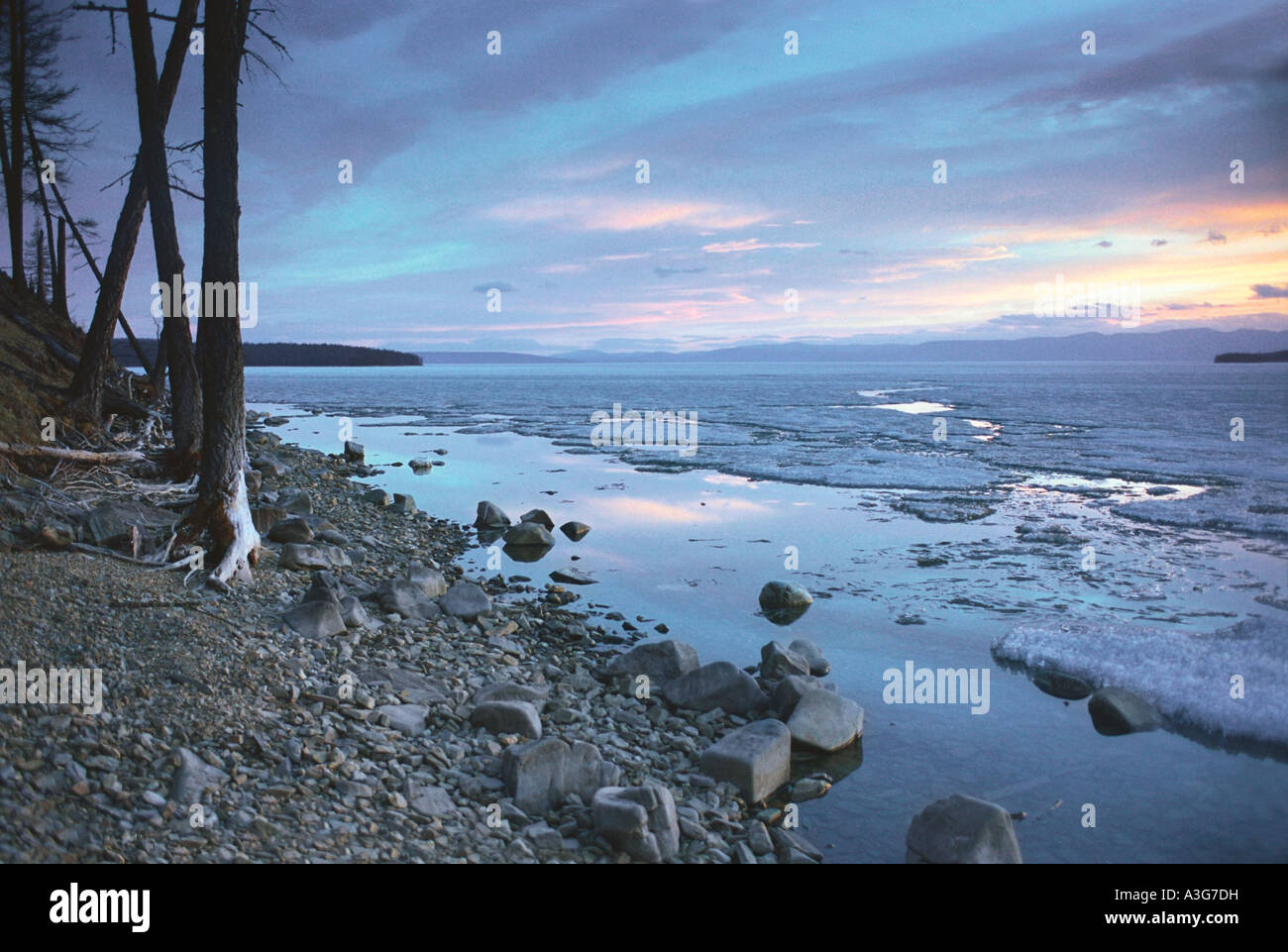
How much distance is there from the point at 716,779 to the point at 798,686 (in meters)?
1.41

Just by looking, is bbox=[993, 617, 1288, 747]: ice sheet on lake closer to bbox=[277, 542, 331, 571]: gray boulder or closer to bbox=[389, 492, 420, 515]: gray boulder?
bbox=[277, 542, 331, 571]: gray boulder

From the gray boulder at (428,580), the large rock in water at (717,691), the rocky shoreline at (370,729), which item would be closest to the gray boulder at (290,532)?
the rocky shoreline at (370,729)

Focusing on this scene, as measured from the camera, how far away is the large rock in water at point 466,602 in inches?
349

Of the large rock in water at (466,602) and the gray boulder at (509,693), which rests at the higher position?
the large rock in water at (466,602)

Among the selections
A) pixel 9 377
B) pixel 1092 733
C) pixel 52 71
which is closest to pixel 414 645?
pixel 1092 733

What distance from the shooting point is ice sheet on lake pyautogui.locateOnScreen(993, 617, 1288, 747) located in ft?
22.9

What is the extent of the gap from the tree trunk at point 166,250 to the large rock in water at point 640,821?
860cm

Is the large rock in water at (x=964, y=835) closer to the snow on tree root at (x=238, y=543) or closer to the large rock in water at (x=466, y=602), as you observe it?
the large rock in water at (x=466, y=602)

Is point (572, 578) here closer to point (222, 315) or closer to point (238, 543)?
point (238, 543)

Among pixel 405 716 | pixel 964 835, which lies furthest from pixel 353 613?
pixel 964 835

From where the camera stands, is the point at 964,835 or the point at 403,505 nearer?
the point at 964,835

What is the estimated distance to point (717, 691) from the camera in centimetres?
711

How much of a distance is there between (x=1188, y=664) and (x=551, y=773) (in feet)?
21.2

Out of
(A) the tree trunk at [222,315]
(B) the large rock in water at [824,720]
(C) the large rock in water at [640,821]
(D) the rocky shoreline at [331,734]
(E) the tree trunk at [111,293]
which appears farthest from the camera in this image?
(E) the tree trunk at [111,293]
